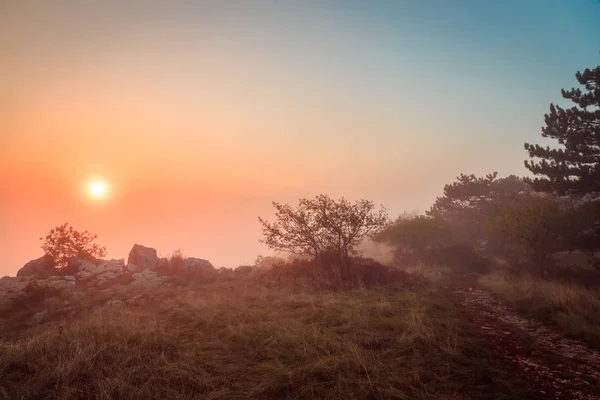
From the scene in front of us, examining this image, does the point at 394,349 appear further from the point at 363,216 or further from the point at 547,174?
the point at 547,174

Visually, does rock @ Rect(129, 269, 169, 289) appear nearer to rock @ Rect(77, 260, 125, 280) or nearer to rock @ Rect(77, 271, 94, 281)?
rock @ Rect(77, 260, 125, 280)

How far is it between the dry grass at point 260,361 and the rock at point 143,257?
1586 cm

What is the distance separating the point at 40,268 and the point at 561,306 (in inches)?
1296

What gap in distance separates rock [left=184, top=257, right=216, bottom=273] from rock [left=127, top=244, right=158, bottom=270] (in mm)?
2994

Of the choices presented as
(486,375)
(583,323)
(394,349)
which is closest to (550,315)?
(583,323)

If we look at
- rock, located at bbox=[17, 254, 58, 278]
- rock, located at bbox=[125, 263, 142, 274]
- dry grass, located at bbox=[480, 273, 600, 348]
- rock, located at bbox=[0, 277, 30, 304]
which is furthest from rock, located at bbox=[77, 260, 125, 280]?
A: dry grass, located at bbox=[480, 273, 600, 348]

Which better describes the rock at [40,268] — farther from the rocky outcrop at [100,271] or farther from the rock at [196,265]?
the rock at [196,265]

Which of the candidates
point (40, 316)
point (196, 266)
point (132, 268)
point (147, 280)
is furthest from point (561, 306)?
point (132, 268)

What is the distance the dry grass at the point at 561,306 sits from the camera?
9012mm

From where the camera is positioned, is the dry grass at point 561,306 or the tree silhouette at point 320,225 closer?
the dry grass at point 561,306

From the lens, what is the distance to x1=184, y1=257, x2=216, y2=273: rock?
23.8 meters

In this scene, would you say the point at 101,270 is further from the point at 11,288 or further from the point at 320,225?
the point at 320,225

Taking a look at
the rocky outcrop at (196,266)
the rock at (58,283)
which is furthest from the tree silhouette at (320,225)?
the rock at (58,283)

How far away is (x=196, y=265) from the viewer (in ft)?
81.3
